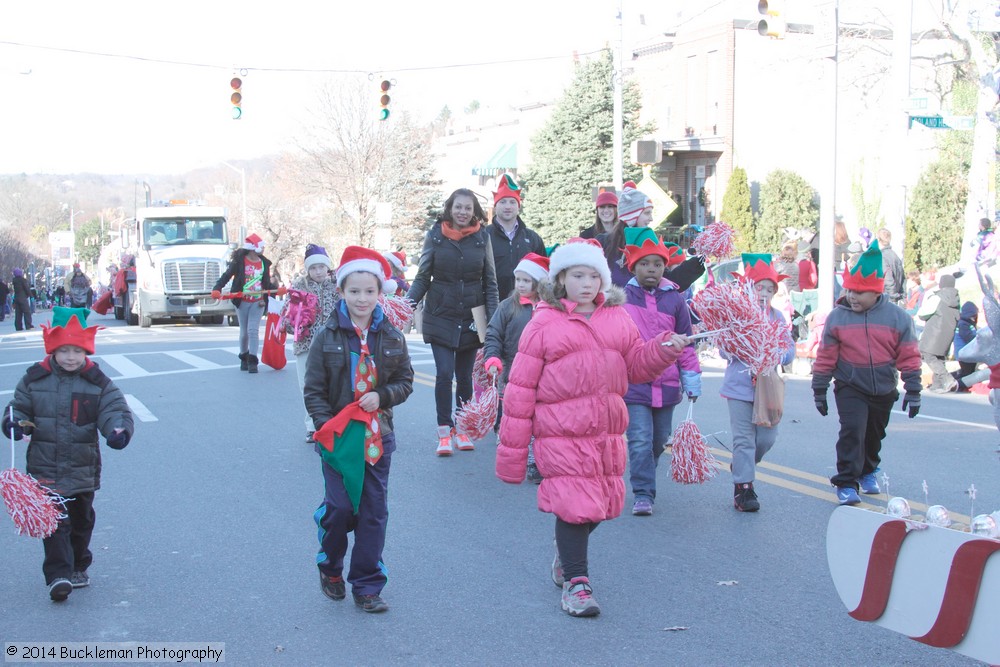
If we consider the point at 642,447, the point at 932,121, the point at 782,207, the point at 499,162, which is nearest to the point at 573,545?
the point at 642,447

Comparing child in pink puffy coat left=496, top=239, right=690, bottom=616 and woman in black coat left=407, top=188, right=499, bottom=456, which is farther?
woman in black coat left=407, top=188, right=499, bottom=456

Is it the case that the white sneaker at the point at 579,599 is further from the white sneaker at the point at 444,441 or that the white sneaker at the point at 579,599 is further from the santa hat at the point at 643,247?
the white sneaker at the point at 444,441

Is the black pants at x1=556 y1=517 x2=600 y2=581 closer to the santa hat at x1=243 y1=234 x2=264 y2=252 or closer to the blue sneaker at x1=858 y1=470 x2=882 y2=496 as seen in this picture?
the blue sneaker at x1=858 y1=470 x2=882 y2=496

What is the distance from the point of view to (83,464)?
208 inches

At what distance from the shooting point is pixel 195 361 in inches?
684

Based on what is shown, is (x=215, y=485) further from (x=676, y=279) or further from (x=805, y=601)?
(x=805, y=601)

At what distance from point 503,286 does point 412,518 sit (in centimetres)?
297

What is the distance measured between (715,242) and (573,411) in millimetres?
3594

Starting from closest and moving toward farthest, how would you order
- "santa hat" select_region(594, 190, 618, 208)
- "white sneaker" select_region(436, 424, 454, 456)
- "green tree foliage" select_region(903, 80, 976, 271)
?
"santa hat" select_region(594, 190, 618, 208) → "white sneaker" select_region(436, 424, 454, 456) → "green tree foliage" select_region(903, 80, 976, 271)

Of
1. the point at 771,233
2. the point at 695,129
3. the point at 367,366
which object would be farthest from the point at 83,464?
the point at 695,129

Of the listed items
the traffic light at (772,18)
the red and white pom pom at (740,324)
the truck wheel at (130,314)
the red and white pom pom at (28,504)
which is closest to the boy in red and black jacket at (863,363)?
the red and white pom pom at (740,324)

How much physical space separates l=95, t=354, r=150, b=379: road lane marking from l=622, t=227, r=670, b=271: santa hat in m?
10.6

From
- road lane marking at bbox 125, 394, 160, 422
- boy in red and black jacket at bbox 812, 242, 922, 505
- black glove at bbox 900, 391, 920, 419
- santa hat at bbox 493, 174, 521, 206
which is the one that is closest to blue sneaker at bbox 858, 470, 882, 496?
boy in red and black jacket at bbox 812, 242, 922, 505

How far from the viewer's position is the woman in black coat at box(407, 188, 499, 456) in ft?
29.0
